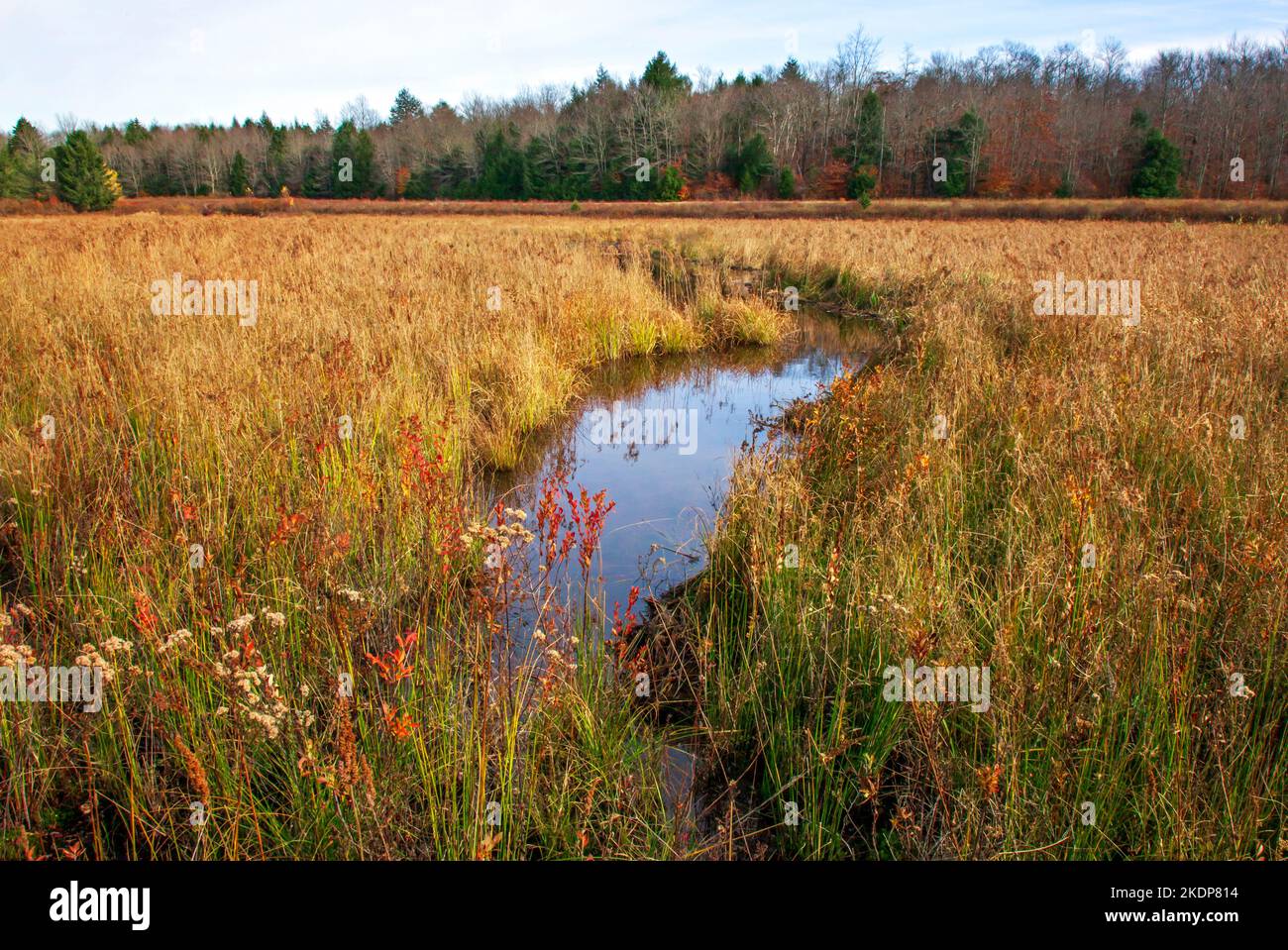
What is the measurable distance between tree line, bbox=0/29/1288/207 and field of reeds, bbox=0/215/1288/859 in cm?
3796

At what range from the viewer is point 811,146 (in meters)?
53.8

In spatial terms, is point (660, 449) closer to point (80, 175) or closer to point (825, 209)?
point (825, 209)

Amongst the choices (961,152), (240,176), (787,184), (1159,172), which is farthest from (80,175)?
(1159,172)

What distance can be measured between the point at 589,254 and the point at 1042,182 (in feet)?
133

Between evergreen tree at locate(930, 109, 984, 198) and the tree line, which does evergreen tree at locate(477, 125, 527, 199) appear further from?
evergreen tree at locate(930, 109, 984, 198)

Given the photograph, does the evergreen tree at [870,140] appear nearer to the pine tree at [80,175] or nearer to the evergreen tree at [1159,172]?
the evergreen tree at [1159,172]

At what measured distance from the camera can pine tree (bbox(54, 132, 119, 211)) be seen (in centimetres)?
4297

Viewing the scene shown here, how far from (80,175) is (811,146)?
151 ft

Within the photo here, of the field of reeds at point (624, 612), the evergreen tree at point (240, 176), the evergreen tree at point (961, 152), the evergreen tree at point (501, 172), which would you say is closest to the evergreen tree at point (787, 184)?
the evergreen tree at point (961, 152)

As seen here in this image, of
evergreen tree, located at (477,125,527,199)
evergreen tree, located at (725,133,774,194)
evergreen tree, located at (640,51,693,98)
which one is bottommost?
evergreen tree, located at (725,133,774,194)

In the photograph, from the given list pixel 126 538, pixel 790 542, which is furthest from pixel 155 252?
pixel 790 542

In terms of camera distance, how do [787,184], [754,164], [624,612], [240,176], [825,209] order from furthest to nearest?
[240,176], [754,164], [787,184], [825,209], [624,612]

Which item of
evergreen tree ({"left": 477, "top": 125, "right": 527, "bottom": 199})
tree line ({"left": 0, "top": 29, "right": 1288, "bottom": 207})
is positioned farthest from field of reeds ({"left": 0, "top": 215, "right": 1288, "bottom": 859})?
evergreen tree ({"left": 477, "top": 125, "right": 527, "bottom": 199})

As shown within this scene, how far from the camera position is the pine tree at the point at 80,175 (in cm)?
4297
